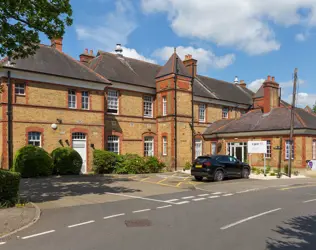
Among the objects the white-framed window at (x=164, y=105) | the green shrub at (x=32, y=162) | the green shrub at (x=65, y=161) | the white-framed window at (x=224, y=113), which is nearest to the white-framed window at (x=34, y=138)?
the green shrub at (x=32, y=162)

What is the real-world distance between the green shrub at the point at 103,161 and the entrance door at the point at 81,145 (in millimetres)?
725

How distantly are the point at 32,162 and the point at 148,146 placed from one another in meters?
11.9

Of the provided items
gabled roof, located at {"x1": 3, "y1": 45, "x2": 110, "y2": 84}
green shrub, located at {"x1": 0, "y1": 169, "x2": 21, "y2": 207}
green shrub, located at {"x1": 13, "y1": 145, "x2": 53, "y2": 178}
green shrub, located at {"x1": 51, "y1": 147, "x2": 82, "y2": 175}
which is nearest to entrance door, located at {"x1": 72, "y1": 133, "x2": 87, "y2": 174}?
green shrub, located at {"x1": 51, "y1": 147, "x2": 82, "y2": 175}

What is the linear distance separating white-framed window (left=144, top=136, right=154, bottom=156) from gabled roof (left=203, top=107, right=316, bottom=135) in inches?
242

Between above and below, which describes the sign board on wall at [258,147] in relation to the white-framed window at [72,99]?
below

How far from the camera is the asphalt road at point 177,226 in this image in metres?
6.59

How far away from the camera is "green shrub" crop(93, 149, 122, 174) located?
2330cm

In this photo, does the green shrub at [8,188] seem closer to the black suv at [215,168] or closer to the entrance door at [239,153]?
the black suv at [215,168]

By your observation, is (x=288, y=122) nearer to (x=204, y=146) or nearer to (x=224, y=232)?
(x=204, y=146)

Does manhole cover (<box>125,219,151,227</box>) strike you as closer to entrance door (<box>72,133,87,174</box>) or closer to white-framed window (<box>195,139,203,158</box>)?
entrance door (<box>72,133,87,174</box>)

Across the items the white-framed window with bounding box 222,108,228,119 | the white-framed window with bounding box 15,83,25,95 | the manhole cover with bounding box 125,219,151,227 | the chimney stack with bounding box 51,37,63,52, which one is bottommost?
the manhole cover with bounding box 125,219,151,227

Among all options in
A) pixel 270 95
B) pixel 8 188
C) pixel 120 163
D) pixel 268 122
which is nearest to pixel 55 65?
pixel 120 163

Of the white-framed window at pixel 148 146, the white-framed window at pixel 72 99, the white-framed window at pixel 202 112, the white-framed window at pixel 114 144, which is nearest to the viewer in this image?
the white-framed window at pixel 72 99

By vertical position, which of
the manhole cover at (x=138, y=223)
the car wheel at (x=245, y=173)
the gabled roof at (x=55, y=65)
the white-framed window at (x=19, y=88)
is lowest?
the car wheel at (x=245, y=173)
